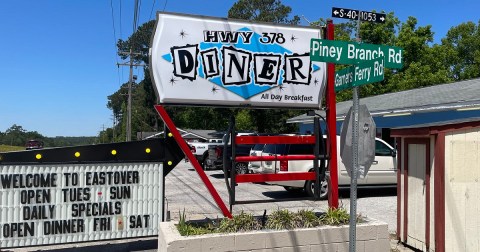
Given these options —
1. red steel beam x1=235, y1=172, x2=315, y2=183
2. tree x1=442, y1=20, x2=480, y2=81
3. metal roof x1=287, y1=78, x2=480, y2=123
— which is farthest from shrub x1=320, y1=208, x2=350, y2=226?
tree x1=442, y1=20, x2=480, y2=81

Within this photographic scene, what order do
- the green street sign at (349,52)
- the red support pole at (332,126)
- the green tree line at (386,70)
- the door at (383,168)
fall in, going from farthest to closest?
1. the green tree line at (386,70)
2. the door at (383,168)
3. the red support pole at (332,126)
4. the green street sign at (349,52)

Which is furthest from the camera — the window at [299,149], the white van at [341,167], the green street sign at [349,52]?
the window at [299,149]

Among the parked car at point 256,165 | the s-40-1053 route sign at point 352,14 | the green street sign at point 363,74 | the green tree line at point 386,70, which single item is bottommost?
the parked car at point 256,165

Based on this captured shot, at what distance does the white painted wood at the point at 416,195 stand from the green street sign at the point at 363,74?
265 cm

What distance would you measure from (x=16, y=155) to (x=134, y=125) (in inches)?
3066

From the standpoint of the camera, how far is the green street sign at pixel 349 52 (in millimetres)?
4125

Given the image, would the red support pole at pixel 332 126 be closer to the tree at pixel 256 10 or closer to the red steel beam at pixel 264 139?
the red steel beam at pixel 264 139

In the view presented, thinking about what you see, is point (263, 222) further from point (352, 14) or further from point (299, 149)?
point (299, 149)

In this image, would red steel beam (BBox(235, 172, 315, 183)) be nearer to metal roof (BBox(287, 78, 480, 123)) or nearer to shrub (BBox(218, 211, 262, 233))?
shrub (BBox(218, 211, 262, 233))

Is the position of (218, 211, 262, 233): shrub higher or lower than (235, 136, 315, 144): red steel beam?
lower

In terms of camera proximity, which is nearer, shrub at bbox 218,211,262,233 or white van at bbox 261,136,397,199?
shrub at bbox 218,211,262,233

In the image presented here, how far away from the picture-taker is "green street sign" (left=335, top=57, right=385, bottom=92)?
379cm

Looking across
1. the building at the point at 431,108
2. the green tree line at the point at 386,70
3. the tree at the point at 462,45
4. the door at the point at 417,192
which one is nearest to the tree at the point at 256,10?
the green tree line at the point at 386,70

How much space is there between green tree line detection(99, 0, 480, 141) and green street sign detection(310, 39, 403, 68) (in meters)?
8.50
